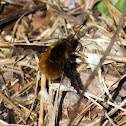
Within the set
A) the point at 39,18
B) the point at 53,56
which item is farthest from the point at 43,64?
the point at 39,18

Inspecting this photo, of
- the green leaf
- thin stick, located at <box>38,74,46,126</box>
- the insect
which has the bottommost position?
thin stick, located at <box>38,74,46,126</box>

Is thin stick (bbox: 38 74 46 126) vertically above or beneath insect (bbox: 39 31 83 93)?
beneath

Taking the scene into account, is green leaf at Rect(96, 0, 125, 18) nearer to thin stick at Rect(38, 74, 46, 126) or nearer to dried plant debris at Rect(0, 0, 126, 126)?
dried plant debris at Rect(0, 0, 126, 126)

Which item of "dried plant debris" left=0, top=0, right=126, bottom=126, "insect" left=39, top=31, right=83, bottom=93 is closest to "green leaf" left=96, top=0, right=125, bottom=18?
"dried plant debris" left=0, top=0, right=126, bottom=126

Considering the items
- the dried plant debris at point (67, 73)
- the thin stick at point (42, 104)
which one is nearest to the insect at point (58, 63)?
the dried plant debris at point (67, 73)

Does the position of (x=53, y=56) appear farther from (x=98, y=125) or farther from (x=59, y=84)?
(x=98, y=125)

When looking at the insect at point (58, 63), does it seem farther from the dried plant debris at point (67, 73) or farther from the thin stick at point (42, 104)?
the thin stick at point (42, 104)
